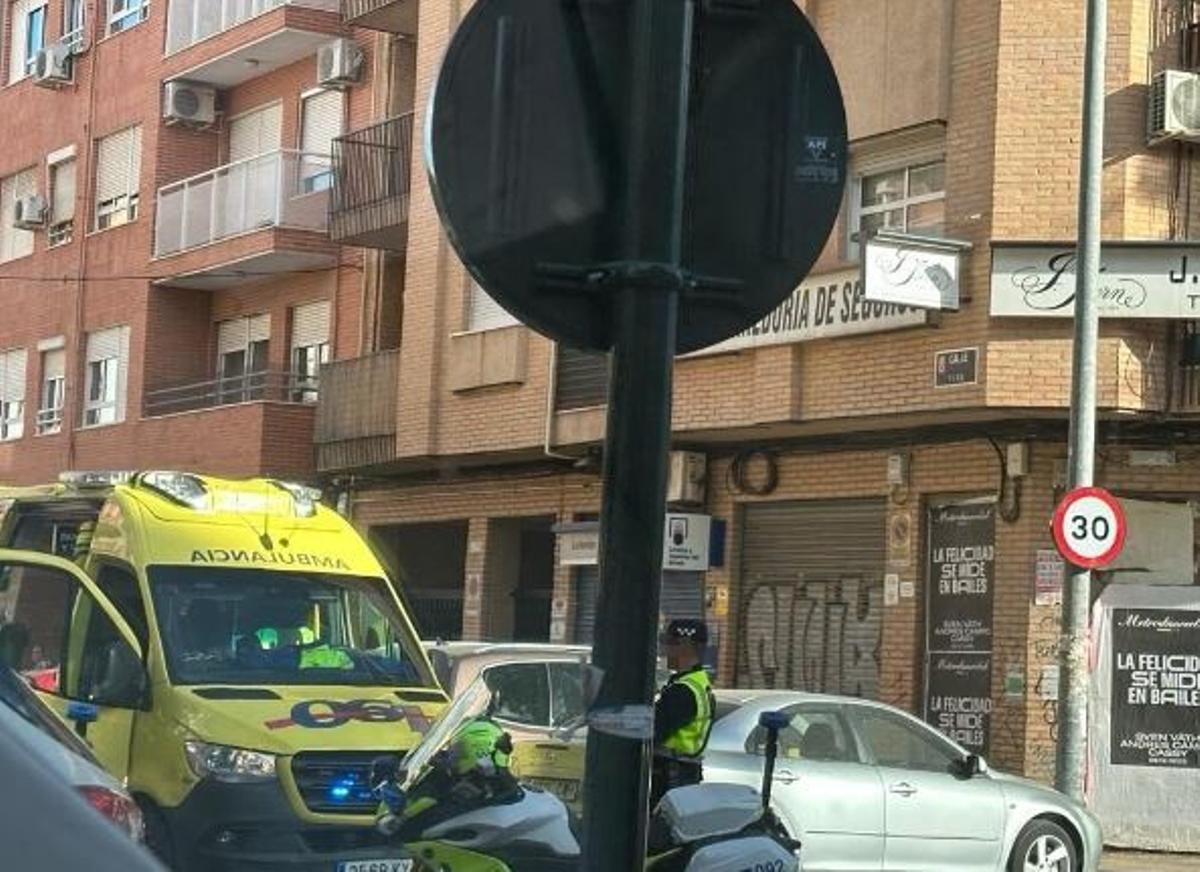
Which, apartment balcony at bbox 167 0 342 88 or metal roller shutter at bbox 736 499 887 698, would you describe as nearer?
metal roller shutter at bbox 736 499 887 698

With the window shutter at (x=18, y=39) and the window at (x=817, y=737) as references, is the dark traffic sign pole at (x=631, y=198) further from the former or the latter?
the window shutter at (x=18, y=39)

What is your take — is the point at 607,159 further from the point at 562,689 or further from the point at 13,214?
the point at 13,214

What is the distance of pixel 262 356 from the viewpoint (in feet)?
93.9

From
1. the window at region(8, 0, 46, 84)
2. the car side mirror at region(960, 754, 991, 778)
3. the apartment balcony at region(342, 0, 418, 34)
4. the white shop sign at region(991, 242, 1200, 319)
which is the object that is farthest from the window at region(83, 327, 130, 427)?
the car side mirror at region(960, 754, 991, 778)

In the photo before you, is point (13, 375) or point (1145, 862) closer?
point (1145, 862)

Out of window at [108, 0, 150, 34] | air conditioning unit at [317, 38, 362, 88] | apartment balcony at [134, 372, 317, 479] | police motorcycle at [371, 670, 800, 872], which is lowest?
police motorcycle at [371, 670, 800, 872]

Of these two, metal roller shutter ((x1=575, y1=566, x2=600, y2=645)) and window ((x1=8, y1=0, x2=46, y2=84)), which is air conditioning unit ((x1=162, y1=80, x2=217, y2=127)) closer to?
window ((x1=8, y1=0, x2=46, y2=84))

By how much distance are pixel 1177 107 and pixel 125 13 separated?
20916 mm

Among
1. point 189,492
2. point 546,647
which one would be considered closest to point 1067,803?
point 546,647

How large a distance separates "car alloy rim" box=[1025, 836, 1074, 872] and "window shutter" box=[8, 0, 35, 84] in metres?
28.0

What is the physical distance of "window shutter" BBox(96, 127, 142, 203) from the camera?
102ft

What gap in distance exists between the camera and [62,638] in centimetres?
962

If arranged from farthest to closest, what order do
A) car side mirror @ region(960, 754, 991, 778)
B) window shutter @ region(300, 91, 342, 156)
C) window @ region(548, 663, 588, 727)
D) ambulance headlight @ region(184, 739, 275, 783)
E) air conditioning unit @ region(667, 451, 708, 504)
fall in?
window shutter @ region(300, 91, 342, 156) → air conditioning unit @ region(667, 451, 708, 504) → car side mirror @ region(960, 754, 991, 778) → window @ region(548, 663, 588, 727) → ambulance headlight @ region(184, 739, 275, 783)

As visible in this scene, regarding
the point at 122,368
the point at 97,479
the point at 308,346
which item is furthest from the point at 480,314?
the point at 97,479
